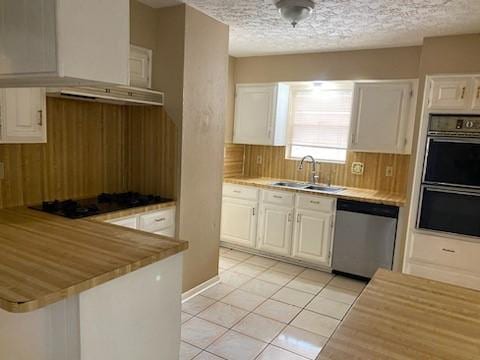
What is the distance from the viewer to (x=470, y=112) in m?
3.00

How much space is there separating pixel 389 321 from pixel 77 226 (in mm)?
1687

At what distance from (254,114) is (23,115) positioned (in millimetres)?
2765

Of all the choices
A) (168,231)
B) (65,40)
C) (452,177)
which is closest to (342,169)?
(452,177)

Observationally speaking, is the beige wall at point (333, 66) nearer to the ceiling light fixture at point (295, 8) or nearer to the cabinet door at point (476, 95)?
the cabinet door at point (476, 95)

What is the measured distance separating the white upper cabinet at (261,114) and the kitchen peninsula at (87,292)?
2727 mm

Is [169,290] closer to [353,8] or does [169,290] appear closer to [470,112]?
Answer: [353,8]

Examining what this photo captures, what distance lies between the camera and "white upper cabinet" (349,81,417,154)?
3.60 metres

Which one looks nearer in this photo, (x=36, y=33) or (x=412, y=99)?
(x=36, y=33)

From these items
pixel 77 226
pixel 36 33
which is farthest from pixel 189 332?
pixel 36 33

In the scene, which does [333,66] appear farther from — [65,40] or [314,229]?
[65,40]

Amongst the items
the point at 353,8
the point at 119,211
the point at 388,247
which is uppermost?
the point at 353,8

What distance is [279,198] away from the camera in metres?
4.06

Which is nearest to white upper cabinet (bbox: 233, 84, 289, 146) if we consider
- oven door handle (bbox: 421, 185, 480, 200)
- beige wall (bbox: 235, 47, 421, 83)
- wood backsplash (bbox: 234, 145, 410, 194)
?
beige wall (bbox: 235, 47, 421, 83)

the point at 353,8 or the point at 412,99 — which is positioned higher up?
the point at 353,8
